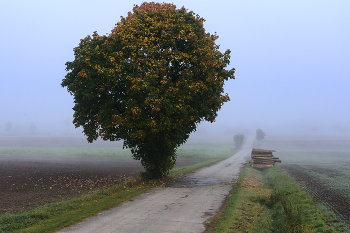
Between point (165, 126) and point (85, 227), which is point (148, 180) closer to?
point (165, 126)

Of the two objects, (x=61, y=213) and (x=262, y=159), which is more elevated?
(x=262, y=159)

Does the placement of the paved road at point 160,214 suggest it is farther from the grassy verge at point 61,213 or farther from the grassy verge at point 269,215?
the grassy verge at point 269,215

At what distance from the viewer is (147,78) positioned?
1747 cm

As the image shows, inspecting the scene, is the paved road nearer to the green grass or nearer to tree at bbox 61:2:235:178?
tree at bbox 61:2:235:178

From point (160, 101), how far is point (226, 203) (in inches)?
286

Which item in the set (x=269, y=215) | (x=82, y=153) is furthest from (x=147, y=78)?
(x=82, y=153)

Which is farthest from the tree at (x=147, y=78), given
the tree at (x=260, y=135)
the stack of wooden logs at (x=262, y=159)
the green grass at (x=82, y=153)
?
the tree at (x=260, y=135)

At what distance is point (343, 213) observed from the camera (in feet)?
39.5

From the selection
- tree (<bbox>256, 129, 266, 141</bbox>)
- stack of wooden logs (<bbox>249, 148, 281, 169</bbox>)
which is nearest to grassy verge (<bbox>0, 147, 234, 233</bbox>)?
stack of wooden logs (<bbox>249, 148, 281, 169</bbox>)

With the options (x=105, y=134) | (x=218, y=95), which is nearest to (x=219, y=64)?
(x=218, y=95)

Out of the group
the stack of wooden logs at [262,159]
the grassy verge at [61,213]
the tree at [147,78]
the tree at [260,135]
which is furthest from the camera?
the tree at [260,135]

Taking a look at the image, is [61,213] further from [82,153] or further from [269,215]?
[82,153]

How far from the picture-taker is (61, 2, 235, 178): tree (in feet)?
58.4

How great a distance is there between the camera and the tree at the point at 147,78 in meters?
17.8
